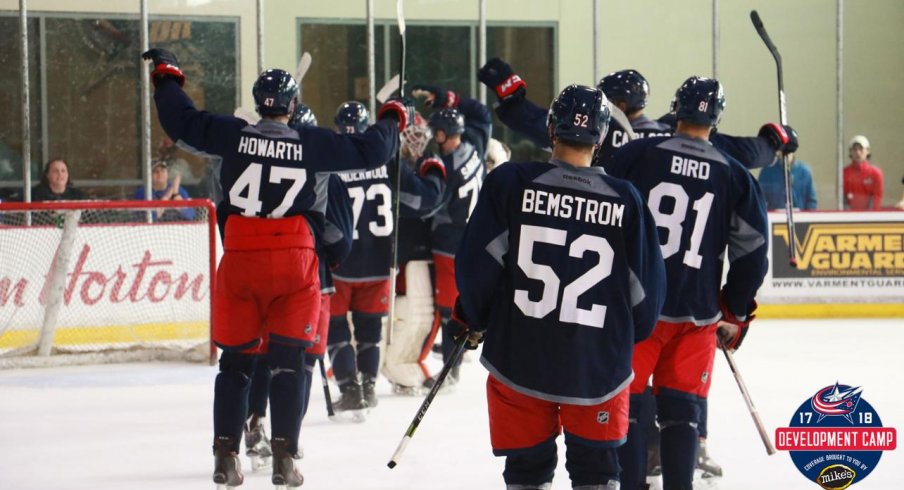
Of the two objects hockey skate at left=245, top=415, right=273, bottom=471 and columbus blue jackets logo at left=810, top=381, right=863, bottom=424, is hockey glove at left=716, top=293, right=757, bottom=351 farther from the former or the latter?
hockey skate at left=245, top=415, right=273, bottom=471

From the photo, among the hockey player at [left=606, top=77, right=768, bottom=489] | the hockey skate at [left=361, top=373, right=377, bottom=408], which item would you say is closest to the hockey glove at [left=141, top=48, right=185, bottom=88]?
the hockey player at [left=606, top=77, right=768, bottom=489]

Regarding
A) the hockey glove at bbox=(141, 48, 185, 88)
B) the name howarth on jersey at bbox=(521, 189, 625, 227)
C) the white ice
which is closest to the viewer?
the name howarth on jersey at bbox=(521, 189, 625, 227)

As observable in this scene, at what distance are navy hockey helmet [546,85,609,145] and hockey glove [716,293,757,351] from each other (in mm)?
1066

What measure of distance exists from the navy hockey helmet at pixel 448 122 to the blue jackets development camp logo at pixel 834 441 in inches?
93.2

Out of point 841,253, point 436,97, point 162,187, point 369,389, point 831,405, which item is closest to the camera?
point 831,405

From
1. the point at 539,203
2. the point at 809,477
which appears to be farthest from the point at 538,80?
the point at 539,203

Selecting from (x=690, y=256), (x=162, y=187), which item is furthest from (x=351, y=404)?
(x=162, y=187)

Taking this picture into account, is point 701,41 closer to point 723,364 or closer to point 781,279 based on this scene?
point 781,279

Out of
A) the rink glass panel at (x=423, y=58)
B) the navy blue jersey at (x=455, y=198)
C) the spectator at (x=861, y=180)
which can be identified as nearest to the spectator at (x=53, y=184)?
the rink glass panel at (x=423, y=58)

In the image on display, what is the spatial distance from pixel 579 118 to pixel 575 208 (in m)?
0.27

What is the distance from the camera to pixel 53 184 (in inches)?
377

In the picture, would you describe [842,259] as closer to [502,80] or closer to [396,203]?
[396,203]

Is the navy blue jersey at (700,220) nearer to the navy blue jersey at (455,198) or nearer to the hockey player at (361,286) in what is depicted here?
the hockey player at (361,286)

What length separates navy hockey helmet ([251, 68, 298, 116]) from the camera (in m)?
4.69
